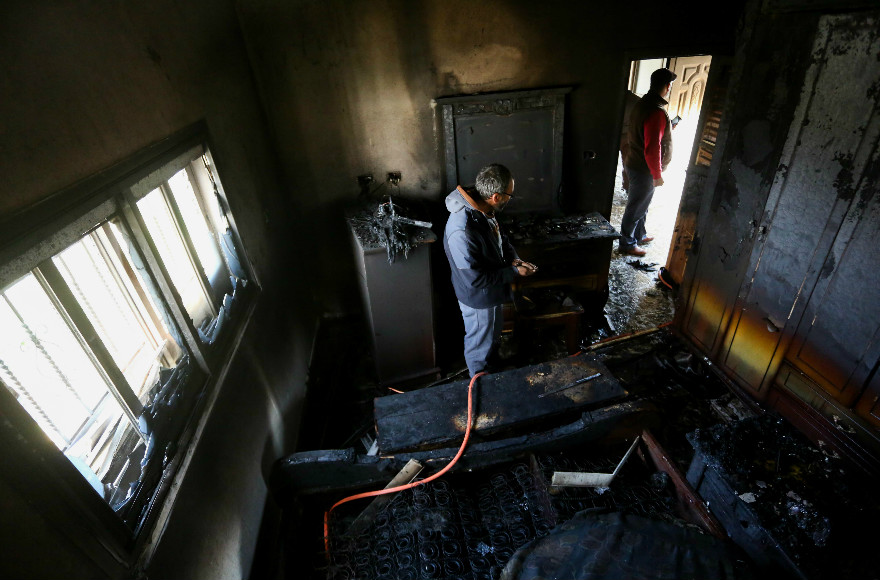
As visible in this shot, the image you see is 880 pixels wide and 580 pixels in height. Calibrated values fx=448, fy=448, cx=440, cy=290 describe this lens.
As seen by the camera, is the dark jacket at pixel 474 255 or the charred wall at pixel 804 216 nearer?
the charred wall at pixel 804 216

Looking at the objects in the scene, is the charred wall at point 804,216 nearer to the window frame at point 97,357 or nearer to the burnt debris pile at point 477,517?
the burnt debris pile at point 477,517

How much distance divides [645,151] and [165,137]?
5203 mm

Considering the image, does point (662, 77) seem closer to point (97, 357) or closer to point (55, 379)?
point (97, 357)

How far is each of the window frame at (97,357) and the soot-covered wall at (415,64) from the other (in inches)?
73.6

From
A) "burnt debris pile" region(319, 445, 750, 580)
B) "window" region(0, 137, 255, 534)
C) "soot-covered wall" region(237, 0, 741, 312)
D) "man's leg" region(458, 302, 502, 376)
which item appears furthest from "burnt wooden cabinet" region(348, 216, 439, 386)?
"burnt debris pile" region(319, 445, 750, 580)

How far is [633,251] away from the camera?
6410 mm

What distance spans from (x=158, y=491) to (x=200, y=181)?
6.19 ft

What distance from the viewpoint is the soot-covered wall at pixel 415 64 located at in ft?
13.2

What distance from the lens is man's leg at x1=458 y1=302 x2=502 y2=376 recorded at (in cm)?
372

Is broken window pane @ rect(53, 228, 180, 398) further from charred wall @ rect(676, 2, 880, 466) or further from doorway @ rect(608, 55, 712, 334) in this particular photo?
doorway @ rect(608, 55, 712, 334)

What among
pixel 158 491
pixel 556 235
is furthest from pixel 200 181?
pixel 556 235

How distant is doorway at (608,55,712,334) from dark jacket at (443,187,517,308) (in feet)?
7.17

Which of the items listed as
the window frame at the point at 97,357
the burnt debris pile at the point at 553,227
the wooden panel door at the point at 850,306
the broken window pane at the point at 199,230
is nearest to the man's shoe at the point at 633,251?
the burnt debris pile at the point at 553,227

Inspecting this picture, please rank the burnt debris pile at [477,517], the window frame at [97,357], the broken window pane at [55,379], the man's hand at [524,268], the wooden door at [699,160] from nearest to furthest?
the window frame at [97,357] → the broken window pane at [55,379] → the burnt debris pile at [477,517] → the man's hand at [524,268] → the wooden door at [699,160]
